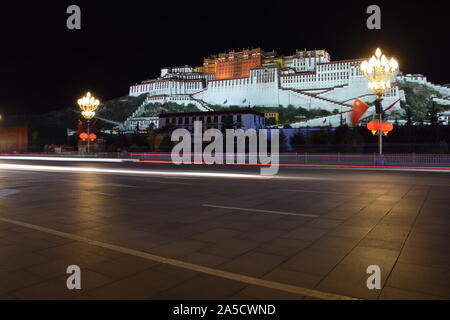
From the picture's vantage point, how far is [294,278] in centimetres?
415

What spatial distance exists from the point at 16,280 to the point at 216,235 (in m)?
3.27

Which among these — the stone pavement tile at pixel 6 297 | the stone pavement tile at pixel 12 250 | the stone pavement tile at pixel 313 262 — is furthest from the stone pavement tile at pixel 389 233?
the stone pavement tile at pixel 12 250

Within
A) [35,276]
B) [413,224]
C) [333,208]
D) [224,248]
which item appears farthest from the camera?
[333,208]

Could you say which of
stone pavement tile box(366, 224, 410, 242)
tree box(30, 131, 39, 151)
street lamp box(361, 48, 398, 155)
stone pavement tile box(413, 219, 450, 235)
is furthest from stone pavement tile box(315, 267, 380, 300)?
tree box(30, 131, 39, 151)

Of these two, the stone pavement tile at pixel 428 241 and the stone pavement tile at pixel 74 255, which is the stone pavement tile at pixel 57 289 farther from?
the stone pavement tile at pixel 428 241

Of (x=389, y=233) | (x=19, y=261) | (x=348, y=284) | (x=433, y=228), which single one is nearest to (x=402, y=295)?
(x=348, y=284)

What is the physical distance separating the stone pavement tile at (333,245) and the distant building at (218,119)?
73.3 metres

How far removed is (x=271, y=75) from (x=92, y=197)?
115 meters

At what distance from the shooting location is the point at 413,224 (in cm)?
704

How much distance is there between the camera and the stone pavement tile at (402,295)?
11.8 feet
